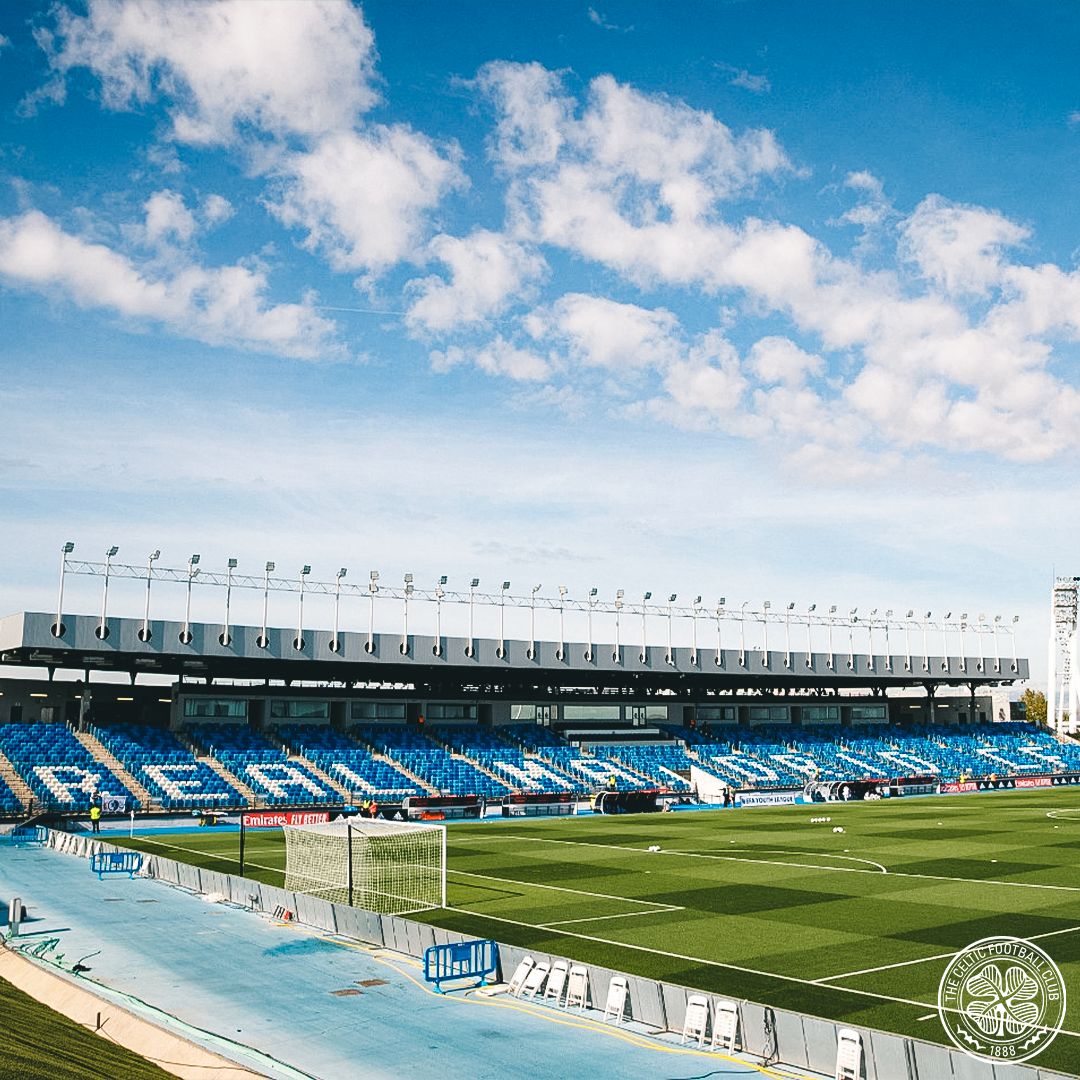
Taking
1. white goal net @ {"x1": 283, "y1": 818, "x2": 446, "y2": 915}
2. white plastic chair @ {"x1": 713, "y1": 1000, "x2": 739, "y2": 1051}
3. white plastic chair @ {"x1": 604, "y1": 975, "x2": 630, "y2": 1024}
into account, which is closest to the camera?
white plastic chair @ {"x1": 713, "y1": 1000, "x2": 739, "y2": 1051}

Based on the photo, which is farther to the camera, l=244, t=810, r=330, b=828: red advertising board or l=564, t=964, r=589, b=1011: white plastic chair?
l=244, t=810, r=330, b=828: red advertising board

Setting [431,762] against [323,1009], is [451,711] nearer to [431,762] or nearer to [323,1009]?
[431,762]

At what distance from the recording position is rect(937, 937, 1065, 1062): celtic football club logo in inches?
811

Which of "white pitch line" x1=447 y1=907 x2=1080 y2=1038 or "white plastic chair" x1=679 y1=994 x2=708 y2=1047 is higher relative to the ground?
"white plastic chair" x1=679 y1=994 x2=708 y2=1047

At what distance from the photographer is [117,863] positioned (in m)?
45.8

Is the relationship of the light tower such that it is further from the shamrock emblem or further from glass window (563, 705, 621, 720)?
the shamrock emblem

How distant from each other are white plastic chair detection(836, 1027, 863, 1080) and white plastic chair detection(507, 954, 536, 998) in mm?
8670

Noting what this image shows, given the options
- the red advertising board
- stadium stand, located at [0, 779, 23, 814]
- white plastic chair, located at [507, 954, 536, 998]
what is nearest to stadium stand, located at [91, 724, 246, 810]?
the red advertising board

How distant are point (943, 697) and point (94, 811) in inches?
4002

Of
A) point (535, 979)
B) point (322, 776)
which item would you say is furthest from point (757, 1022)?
point (322, 776)

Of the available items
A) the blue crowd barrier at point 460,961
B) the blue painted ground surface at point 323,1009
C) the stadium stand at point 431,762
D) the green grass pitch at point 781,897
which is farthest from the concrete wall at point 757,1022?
the stadium stand at point 431,762

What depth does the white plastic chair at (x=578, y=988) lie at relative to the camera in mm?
24062

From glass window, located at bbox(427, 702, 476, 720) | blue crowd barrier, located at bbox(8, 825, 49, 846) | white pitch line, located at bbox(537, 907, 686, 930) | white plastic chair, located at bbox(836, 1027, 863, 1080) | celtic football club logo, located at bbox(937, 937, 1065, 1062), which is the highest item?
glass window, located at bbox(427, 702, 476, 720)

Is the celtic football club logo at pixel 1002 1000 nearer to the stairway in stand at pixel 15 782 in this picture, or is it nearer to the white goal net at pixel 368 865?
the white goal net at pixel 368 865
